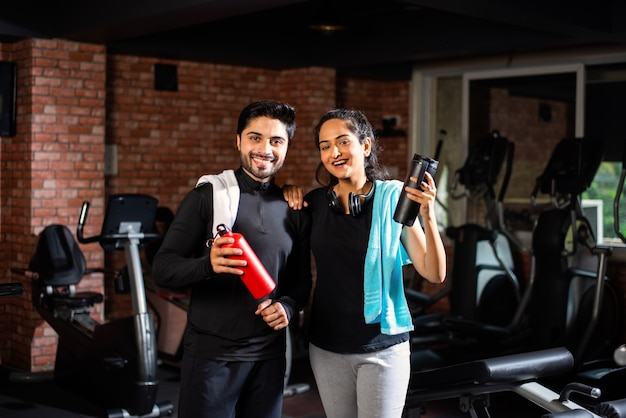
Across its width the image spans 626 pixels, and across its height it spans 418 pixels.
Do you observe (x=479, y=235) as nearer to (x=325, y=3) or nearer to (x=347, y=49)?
(x=347, y=49)

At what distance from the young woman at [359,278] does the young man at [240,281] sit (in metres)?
0.11

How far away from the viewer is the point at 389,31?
6.98 meters

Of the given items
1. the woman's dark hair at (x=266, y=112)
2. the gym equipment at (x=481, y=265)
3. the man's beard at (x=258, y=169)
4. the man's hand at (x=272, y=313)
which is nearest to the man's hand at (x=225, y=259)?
the man's hand at (x=272, y=313)

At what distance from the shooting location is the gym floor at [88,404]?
199 inches

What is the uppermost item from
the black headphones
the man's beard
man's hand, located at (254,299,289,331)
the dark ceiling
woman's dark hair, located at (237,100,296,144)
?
the dark ceiling

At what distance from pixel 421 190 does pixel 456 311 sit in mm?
4745

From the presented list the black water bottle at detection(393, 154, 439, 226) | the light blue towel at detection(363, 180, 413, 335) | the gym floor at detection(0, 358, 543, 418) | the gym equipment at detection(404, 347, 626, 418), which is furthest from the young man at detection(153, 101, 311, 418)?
the gym floor at detection(0, 358, 543, 418)

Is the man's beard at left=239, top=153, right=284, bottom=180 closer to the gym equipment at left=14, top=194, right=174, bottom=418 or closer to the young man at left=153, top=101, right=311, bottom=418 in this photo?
the young man at left=153, top=101, right=311, bottom=418

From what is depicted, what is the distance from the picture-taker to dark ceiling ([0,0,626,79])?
5.19 m

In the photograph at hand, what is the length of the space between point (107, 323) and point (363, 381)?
116 inches

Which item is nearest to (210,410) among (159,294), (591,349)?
(159,294)

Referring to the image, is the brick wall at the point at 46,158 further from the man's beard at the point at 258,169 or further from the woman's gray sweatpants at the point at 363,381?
the woman's gray sweatpants at the point at 363,381

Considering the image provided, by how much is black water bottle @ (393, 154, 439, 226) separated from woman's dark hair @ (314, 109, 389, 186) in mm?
252

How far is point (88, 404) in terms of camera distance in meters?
5.21
